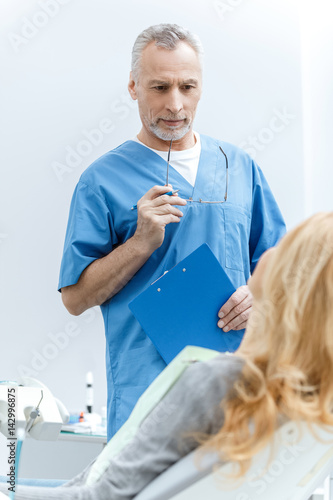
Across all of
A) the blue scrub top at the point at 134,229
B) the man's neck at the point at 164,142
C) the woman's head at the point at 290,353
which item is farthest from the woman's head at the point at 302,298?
the man's neck at the point at 164,142

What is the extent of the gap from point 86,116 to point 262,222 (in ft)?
4.72

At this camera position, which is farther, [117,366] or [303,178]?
[303,178]

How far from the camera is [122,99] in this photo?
3.26 m

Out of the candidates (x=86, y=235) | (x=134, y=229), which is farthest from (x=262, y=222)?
(x=86, y=235)

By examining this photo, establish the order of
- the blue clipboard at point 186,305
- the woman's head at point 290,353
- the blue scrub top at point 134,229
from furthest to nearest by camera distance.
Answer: the blue scrub top at point 134,229 → the blue clipboard at point 186,305 → the woman's head at point 290,353

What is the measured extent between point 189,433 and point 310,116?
2525 millimetres

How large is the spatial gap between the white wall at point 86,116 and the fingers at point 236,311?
1.52 metres

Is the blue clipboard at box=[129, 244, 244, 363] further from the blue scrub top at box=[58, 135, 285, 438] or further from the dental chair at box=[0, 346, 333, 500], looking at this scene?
the dental chair at box=[0, 346, 333, 500]

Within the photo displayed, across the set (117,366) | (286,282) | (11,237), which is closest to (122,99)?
(11,237)

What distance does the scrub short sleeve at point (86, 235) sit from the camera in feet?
6.33

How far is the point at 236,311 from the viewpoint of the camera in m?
1.78

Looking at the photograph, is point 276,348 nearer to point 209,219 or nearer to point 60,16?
point 209,219

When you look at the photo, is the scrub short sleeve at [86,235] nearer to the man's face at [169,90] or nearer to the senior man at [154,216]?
the senior man at [154,216]

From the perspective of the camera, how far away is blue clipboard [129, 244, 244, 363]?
5.76 feet
